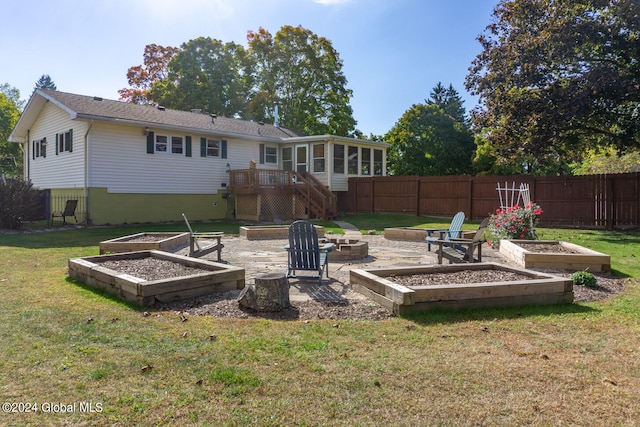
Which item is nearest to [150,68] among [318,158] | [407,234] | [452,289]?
[318,158]

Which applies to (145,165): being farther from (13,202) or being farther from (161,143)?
(13,202)

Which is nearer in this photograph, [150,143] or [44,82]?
[150,143]

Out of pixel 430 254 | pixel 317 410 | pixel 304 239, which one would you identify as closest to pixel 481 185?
pixel 430 254

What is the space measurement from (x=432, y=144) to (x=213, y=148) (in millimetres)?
19185

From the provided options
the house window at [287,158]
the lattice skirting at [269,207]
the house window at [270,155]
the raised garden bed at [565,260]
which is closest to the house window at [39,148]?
the lattice skirting at [269,207]

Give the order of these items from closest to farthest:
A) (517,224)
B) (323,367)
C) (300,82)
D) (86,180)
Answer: (323,367) → (517,224) → (86,180) → (300,82)

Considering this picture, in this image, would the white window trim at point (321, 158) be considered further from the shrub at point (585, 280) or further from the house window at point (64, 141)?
the shrub at point (585, 280)

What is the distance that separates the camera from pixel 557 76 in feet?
55.5

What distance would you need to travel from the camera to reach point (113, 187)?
17.4 m

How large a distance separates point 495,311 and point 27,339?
4608 mm

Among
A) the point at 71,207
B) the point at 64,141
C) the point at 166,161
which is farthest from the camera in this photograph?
the point at 166,161

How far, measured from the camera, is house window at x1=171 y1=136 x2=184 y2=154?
19328mm

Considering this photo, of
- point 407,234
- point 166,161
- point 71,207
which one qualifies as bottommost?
point 407,234

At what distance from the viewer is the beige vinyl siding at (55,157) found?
17.3m
